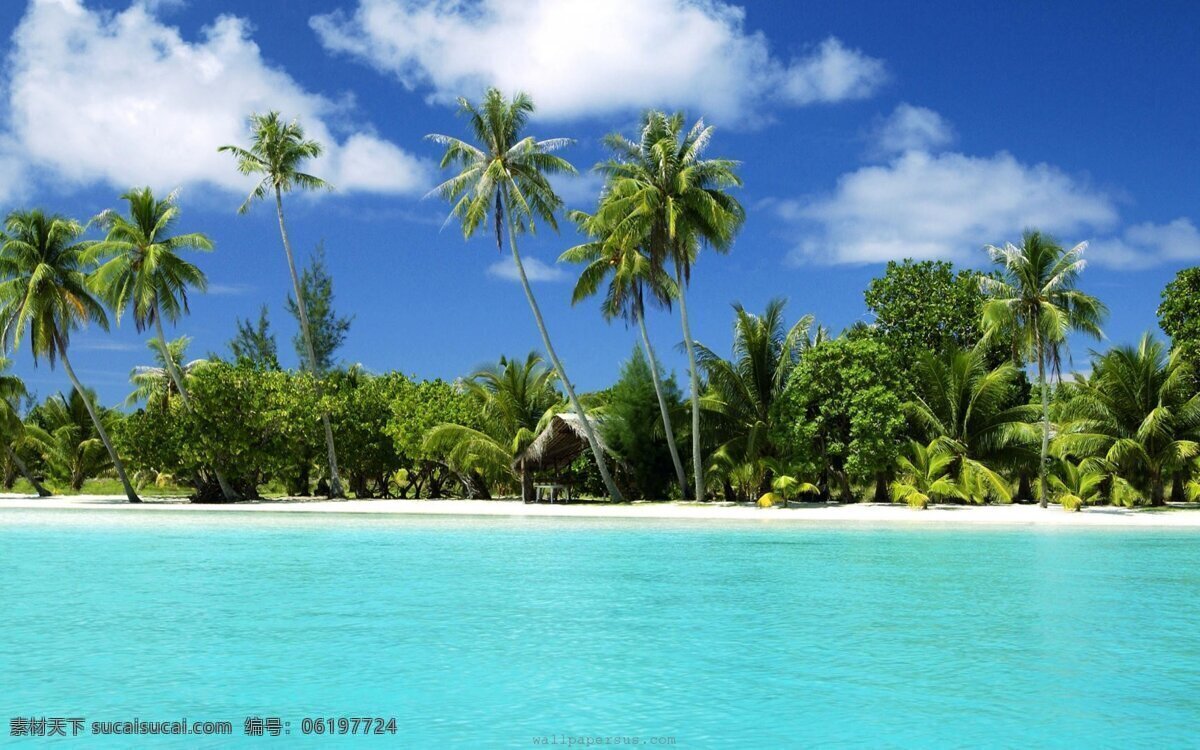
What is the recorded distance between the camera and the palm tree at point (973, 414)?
24.9 metres

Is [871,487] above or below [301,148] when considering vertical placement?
below

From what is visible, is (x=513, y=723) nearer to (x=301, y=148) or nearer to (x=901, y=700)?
(x=901, y=700)

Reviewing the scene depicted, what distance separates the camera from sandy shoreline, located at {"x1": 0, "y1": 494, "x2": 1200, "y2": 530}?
20.3m

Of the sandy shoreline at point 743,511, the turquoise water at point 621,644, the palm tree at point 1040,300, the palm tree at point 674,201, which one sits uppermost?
the palm tree at point 674,201

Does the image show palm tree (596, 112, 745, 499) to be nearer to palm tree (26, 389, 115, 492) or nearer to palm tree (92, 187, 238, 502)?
palm tree (92, 187, 238, 502)

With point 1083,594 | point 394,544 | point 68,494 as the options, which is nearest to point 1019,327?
point 1083,594

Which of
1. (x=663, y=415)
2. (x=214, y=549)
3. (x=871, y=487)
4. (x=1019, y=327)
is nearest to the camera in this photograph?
(x=214, y=549)

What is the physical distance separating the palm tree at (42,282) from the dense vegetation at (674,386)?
2.7 inches

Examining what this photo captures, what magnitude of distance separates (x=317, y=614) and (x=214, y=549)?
699cm

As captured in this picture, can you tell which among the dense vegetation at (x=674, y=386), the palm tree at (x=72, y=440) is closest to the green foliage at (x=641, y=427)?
the dense vegetation at (x=674, y=386)

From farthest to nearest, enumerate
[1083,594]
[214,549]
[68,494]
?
[68,494] < [214,549] < [1083,594]

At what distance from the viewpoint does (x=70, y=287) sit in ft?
96.4

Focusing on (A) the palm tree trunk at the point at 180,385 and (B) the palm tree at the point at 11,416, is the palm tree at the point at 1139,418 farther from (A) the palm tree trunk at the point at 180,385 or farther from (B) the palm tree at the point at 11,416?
(B) the palm tree at the point at 11,416

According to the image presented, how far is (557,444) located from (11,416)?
20974 mm
